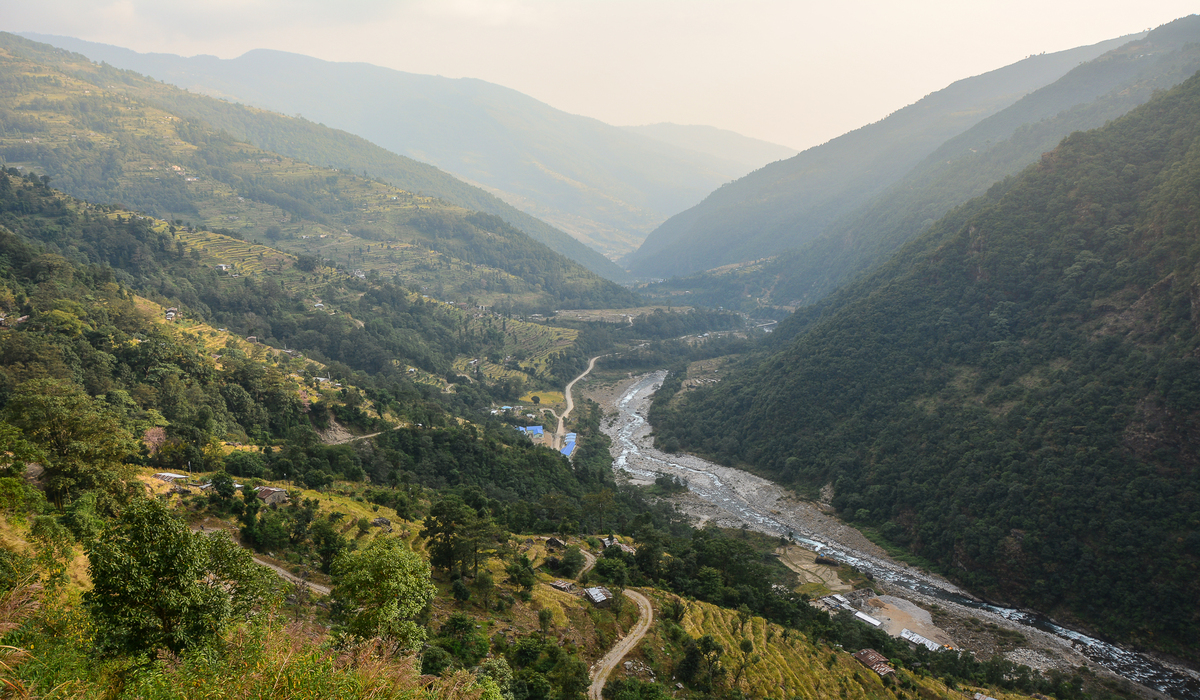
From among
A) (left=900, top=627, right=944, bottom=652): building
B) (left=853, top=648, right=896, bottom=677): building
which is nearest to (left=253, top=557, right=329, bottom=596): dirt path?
(left=853, top=648, right=896, bottom=677): building

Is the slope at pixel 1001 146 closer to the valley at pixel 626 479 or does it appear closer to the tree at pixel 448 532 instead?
the valley at pixel 626 479

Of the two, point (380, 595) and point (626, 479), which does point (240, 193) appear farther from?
point (380, 595)

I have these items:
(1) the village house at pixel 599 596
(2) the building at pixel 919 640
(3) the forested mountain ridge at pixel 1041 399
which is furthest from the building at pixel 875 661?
(3) the forested mountain ridge at pixel 1041 399

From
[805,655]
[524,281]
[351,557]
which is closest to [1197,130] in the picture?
[805,655]

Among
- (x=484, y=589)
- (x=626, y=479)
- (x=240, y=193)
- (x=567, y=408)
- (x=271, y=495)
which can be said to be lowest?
(x=626, y=479)

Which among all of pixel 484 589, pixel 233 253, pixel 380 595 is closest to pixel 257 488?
pixel 484 589

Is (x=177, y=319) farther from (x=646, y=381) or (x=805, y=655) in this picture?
(x=646, y=381)
